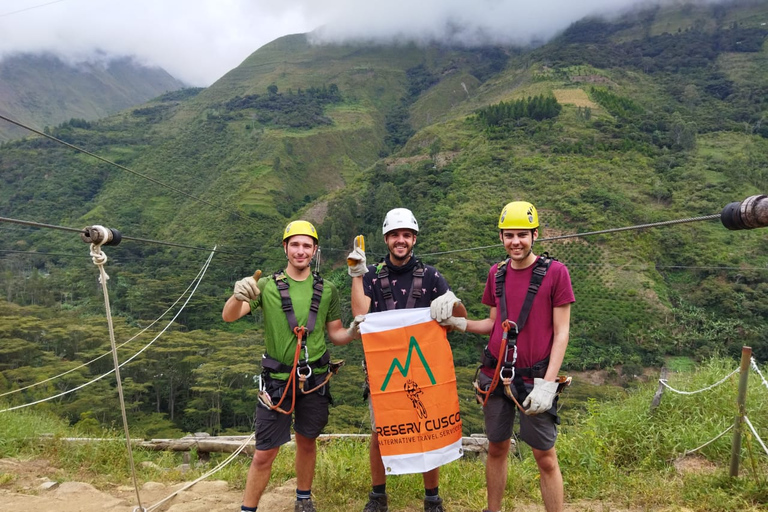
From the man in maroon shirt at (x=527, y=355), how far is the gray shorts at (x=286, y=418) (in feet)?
3.59

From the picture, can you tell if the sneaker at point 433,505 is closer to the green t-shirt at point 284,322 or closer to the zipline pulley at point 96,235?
the green t-shirt at point 284,322

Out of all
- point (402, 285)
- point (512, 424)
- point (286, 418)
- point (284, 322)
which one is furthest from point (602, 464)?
point (284, 322)

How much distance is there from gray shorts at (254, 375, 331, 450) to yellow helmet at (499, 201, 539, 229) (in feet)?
5.35

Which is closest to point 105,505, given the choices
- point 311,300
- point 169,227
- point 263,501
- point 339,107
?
point 263,501

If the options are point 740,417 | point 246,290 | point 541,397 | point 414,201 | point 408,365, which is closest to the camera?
point 541,397

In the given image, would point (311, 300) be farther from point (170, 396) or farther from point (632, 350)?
point (632, 350)

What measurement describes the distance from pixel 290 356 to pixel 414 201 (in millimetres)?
58485

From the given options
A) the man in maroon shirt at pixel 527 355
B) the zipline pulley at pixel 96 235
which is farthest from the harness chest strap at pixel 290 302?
the zipline pulley at pixel 96 235

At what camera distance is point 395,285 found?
10.8 feet

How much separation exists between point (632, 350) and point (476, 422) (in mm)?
21345

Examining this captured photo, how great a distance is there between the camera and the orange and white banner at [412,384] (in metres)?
3.16

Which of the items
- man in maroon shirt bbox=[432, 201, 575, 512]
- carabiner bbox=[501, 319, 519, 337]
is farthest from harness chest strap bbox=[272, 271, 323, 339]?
carabiner bbox=[501, 319, 519, 337]

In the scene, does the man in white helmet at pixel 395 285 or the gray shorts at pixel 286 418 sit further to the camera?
the man in white helmet at pixel 395 285

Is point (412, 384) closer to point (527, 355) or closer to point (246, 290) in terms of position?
point (527, 355)
